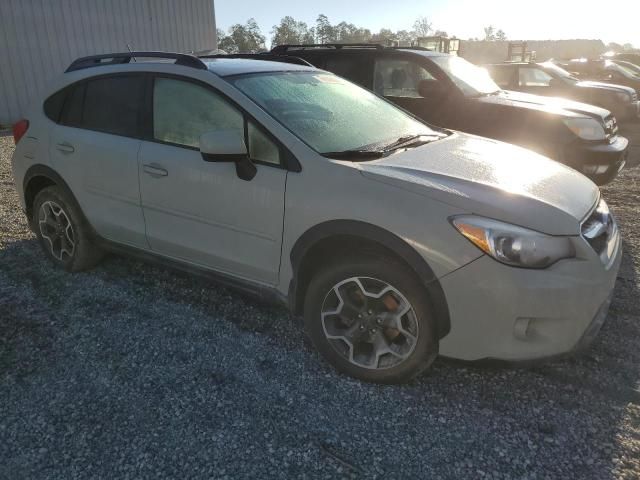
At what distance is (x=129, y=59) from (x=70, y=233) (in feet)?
4.69

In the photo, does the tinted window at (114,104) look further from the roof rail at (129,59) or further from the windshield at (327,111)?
the windshield at (327,111)

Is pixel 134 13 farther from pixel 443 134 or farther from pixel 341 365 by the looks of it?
pixel 341 365

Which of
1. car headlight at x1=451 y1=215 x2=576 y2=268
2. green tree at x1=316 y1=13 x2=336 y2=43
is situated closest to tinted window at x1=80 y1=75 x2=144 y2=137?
car headlight at x1=451 y1=215 x2=576 y2=268

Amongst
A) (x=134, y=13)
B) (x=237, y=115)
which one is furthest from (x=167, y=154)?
(x=134, y=13)

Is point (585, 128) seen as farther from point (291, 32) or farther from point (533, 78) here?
point (291, 32)

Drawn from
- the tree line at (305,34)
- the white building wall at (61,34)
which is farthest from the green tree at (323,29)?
the white building wall at (61,34)

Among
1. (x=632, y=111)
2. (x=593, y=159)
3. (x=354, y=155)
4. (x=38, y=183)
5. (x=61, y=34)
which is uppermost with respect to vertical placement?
(x=61, y=34)

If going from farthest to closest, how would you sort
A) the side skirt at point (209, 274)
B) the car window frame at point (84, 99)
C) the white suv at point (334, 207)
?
the car window frame at point (84, 99) < the side skirt at point (209, 274) < the white suv at point (334, 207)

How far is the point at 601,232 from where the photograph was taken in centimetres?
267

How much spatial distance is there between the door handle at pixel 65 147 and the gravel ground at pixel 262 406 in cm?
113

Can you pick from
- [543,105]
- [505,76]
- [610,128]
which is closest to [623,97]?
[505,76]

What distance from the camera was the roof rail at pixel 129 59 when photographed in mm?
3305

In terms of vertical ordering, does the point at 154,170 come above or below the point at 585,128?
above

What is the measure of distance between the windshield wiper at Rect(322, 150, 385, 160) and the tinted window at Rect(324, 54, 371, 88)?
368cm
